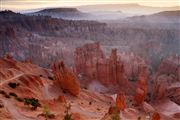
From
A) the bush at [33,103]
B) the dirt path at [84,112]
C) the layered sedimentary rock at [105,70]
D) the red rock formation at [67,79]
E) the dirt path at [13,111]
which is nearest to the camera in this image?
the dirt path at [13,111]

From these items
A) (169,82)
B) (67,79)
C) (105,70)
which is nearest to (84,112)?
(67,79)

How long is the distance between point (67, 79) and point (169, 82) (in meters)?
23.3

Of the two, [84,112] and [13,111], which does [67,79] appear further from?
[13,111]

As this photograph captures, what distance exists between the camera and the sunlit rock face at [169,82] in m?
68.7

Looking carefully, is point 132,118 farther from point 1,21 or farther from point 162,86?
point 1,21

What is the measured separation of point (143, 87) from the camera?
63.1 metres

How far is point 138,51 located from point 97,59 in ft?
106

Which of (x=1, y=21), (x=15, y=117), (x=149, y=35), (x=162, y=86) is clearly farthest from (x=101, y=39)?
(x=15, y=117)

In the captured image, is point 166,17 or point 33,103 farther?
point 166,17

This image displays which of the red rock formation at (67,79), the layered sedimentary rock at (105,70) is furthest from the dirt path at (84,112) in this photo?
the layered sedimentary rock at (105,70)

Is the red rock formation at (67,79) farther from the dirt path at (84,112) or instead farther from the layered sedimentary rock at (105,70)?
the layered sedimentary rock at (105,70)

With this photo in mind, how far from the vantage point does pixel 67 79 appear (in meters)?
59.8

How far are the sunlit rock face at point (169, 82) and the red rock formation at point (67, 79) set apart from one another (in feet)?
53.2

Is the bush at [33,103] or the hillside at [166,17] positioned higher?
the bush at [33,103]
